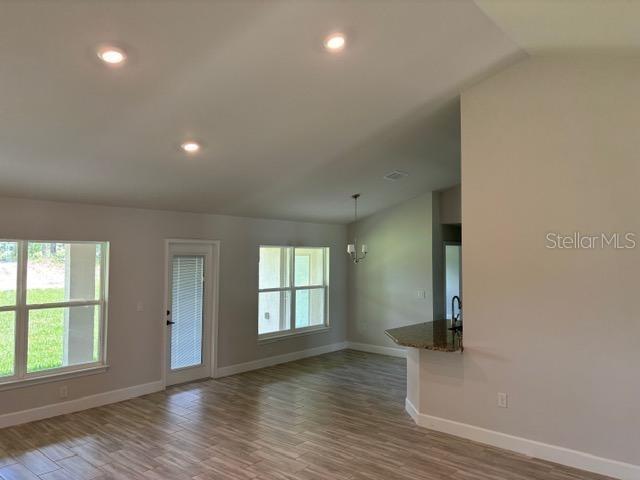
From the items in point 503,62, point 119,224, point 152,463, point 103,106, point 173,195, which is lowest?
point 152,463

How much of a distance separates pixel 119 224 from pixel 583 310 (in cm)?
482

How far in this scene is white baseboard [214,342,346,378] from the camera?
6350 millimetres

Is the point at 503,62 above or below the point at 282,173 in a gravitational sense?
above

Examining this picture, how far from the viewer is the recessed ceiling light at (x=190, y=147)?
4.02 metres

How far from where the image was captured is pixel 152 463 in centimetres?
359

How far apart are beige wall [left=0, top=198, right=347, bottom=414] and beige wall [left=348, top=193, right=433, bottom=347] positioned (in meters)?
1.19

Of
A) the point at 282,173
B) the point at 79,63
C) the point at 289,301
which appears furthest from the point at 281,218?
the point at 79,63

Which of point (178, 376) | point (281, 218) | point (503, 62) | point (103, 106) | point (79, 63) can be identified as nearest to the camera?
point (79, 63)

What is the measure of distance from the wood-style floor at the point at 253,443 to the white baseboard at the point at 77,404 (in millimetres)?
104

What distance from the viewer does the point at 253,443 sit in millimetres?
3988

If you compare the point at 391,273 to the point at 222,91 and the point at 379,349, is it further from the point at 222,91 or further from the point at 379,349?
the point at 222,91

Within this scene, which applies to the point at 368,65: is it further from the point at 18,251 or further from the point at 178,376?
the point at 178,376

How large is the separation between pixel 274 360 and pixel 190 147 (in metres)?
4.08

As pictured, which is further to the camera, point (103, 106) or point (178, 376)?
point (178, 376)
